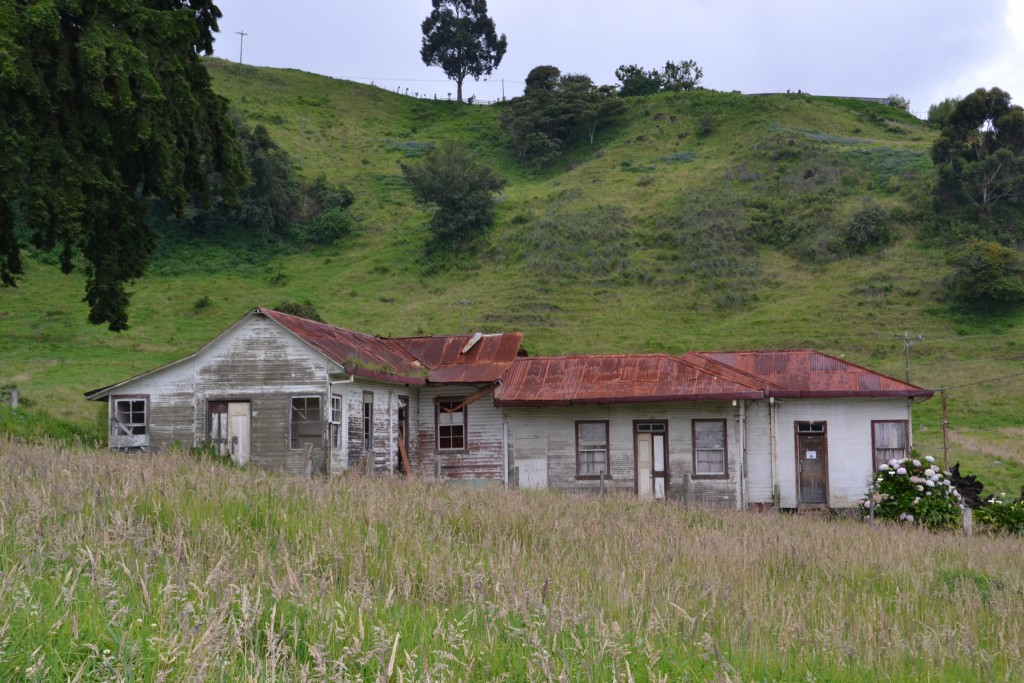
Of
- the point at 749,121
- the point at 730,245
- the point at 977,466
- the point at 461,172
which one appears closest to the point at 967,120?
the point at 730,245

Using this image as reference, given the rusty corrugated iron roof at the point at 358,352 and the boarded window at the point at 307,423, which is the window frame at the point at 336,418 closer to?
the boarded window at the point at 307,423

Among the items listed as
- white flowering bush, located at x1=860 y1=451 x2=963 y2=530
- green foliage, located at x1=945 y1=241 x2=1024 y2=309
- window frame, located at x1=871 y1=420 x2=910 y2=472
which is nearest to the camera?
white flowering bush, located at x1=860 y1=451 x2=963 y2=530

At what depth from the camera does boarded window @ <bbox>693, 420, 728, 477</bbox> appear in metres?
23.1

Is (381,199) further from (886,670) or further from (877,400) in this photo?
(886,670)

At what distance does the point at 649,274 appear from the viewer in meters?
53.2

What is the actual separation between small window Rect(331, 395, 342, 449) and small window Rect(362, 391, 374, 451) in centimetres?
109

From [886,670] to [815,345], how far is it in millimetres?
38733

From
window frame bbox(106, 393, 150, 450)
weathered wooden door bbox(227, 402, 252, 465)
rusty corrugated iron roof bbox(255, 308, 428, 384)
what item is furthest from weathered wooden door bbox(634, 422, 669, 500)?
window frame bbox(106, 393, 150, 450)

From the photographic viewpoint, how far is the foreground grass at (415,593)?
12.8 feet

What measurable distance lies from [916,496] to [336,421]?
12822mm

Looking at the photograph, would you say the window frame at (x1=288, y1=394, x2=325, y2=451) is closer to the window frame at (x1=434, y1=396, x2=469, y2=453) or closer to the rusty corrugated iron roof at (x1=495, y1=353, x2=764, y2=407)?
the window frame at (x1=434, y1=396, x2=469, y2=453)

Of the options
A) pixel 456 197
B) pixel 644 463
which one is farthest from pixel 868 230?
pixel 644 463

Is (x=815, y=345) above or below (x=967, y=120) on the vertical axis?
below

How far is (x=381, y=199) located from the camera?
69625mm
